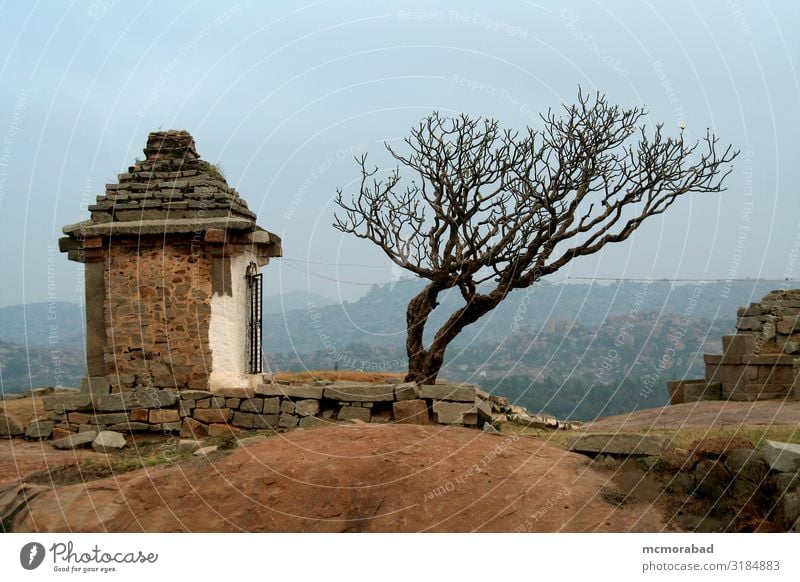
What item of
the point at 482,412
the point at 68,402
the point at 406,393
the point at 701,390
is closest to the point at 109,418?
the point at 68,402

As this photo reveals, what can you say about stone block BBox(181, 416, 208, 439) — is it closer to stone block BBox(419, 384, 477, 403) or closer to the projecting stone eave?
the projecting stone eave

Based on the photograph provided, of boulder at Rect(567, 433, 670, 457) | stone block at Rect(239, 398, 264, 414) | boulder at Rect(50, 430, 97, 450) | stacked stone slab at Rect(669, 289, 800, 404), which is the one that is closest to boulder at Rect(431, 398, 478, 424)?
boulder at Rect(567, 433, 670, 457)

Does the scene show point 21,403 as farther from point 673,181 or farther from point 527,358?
point 527,358

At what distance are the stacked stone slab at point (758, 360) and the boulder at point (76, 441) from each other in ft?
46.5

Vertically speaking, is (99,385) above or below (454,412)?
above

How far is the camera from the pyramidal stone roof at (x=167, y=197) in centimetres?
1372

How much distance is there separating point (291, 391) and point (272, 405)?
1.43 ft

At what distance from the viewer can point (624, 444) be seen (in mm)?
10117

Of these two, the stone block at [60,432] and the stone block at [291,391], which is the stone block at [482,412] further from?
the stone block at [60,432]

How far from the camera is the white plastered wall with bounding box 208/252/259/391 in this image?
13.7 meters

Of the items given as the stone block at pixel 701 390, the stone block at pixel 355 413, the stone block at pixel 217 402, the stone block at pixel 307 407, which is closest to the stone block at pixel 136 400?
the stone block at pixel 217 402

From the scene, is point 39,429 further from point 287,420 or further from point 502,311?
point 502,311

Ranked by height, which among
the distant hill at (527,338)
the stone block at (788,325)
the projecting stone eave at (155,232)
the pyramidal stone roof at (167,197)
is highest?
the pyramidal stone roof at (167,197)

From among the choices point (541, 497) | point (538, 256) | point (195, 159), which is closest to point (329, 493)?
point (541, 497)
